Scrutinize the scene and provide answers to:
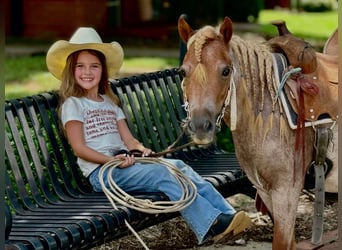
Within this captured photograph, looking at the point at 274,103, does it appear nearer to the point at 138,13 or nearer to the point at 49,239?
the point at 49,239

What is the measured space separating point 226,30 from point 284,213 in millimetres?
975

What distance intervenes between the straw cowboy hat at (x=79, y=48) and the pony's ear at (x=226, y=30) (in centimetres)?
119

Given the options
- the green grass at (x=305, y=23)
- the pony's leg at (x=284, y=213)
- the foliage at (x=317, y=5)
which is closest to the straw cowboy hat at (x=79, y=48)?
the pony's leg at (x=284, y=213)

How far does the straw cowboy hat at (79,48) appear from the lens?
542cm

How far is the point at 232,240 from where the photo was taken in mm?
5953

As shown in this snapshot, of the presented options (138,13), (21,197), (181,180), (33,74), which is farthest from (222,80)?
(138,13)

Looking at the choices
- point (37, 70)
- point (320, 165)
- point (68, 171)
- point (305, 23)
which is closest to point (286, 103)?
point (320, 165)

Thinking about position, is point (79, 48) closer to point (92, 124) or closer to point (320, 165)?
point (92, 124)

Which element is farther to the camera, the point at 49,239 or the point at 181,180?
the point at 181,180

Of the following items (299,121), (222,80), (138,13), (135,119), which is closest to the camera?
(222,80)

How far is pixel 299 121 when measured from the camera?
4660 millimetres

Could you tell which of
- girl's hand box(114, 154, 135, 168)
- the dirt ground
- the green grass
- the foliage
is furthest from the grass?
the foliage

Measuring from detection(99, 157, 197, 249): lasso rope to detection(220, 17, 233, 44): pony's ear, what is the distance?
38.0 inches

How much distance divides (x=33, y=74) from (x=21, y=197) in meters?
8.96
